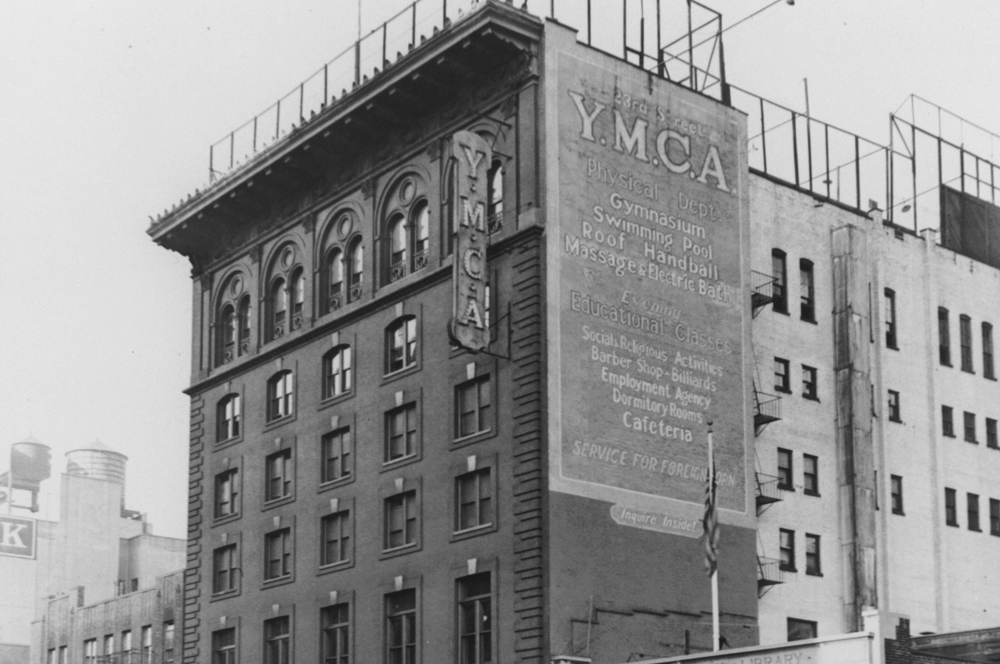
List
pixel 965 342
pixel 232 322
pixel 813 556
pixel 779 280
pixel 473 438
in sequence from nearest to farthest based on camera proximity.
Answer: pixel 473 438
pixel 813 556
pixel 779 280
pixel 965 342
pixel 232 322

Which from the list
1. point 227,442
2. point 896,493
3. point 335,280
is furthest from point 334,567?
point 896,493

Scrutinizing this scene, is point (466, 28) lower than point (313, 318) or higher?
higher

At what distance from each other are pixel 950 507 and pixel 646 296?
17185mm

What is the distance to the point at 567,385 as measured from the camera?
1996 inches

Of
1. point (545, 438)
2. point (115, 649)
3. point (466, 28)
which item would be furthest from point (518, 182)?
point (115, 649)

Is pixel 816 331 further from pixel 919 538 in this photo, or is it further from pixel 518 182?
pixel 518 182

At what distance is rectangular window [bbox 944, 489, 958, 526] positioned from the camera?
62500 millimetres

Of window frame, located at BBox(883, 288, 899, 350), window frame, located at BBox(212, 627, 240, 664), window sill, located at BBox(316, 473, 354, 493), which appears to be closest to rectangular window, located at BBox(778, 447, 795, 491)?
window frame, located at BBox(883, 288, 899, 350)

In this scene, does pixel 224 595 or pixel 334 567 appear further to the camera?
pixel 224 595

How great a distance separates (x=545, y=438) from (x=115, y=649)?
37.0 m

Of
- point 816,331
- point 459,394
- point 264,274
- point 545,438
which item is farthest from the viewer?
point 264,274

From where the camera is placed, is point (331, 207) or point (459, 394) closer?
point (459, 394)

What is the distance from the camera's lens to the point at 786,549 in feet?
185

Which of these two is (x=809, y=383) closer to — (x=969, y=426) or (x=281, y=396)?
(x=969, y=426)
